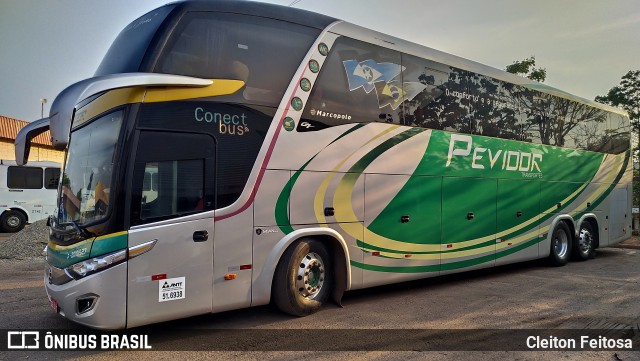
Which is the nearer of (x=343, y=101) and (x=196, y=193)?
(x=196, y=193)

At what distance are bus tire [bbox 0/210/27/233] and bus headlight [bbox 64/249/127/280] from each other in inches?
668

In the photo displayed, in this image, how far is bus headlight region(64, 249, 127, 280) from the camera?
4.98 meters

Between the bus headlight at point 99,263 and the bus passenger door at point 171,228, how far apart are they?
109 millimetres

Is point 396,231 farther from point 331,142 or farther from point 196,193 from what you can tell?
point 196,193

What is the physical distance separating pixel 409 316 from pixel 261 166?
294cm

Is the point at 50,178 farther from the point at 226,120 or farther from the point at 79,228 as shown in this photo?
the point at 226,120

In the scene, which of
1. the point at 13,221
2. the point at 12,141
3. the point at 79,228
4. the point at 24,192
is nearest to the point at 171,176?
the point at 79,228

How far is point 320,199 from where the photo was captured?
6871mm

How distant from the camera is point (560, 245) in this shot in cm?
1213

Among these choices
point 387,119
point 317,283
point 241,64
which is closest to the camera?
point 241,64

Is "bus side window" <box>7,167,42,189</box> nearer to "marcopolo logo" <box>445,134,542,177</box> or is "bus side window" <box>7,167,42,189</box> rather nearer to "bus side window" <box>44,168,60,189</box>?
"bus side window" <box>44,168,60,189</box>

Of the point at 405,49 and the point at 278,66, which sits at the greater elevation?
the point at 405,49

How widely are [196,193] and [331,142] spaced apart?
7.27ft

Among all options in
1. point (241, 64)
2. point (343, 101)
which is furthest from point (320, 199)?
point (241, 64)
